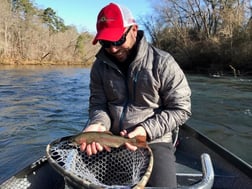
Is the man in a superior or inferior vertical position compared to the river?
superior

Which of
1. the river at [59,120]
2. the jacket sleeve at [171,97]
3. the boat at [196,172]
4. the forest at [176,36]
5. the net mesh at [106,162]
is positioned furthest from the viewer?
the forest at [176,36]

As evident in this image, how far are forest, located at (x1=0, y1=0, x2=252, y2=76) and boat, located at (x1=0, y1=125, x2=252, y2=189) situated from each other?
2200 centimetres

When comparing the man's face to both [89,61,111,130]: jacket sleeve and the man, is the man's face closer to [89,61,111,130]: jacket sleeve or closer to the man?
the man

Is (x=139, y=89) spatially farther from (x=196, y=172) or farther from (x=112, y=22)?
(x=196, y=172)

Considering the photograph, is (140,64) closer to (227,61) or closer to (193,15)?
(227,61)

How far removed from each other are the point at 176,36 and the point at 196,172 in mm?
37551

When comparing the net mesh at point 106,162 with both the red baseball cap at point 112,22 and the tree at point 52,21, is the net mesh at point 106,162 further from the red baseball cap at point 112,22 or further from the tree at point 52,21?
the tree at point 52,21

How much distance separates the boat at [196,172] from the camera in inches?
115

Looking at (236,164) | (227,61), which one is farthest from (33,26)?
(236,164)

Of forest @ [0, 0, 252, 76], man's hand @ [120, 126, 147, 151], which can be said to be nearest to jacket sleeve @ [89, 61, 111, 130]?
man's hand @ [120, 126, 147, 151]

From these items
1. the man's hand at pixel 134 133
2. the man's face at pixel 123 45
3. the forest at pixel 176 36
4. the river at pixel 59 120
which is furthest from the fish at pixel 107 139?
the forest at pixel 176 36

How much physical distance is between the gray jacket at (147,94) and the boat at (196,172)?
1.39 ft

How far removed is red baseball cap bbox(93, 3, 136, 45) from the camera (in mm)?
2645

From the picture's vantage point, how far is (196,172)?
3758mm
